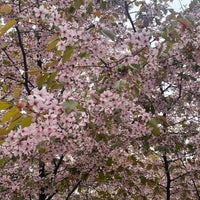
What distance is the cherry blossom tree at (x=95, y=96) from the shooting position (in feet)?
12.2

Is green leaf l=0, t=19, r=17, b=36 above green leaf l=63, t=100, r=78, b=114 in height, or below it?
above

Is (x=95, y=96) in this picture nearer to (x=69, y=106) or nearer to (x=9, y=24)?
(x=69, y=106)

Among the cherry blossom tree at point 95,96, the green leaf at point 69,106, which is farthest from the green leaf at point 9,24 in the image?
the green leaf at point 69,106

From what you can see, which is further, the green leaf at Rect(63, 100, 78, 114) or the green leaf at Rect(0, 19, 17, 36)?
the green leaf at Rect(0, 19, 17, 36)

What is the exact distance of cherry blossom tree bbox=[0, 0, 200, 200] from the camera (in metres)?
3.71

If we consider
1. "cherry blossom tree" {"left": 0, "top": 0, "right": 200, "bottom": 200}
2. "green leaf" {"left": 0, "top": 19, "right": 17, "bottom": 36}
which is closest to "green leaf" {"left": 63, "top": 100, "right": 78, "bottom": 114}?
"cherry blossom tree" {"left": 0, "top": 0, "right": 200, "bottom": 200}

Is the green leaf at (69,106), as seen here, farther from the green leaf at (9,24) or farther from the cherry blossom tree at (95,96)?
the green leaf at (9,24)

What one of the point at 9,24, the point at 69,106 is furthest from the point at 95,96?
the point at 9,24

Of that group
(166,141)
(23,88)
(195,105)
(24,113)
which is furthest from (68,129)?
(195,105)

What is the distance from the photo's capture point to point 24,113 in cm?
306

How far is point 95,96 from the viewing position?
4.02m

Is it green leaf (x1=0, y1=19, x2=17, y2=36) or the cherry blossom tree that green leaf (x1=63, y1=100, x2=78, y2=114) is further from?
green leaf (x1=0, y1=19, x2=17, y2=36)

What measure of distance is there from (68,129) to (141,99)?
261cm

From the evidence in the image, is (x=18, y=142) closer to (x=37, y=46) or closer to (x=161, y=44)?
(x=161, y=44)
